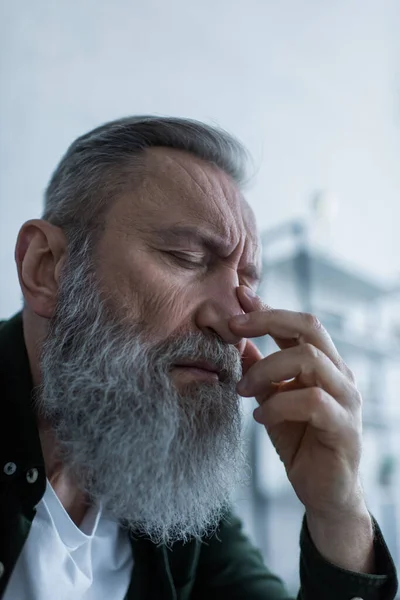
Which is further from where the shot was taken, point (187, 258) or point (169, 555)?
point (169, 555)

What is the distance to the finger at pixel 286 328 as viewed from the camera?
81 cm

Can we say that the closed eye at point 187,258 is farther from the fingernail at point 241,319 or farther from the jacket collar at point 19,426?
the jacket collar at point 19,426

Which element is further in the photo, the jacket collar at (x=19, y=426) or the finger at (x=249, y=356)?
the finger at (x=249, y=356)

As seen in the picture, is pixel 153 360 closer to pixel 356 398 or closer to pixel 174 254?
pixel 174 254

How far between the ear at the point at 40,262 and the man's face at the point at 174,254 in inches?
4.5

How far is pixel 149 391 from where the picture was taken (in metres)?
0.80

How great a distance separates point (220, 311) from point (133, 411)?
203 mm

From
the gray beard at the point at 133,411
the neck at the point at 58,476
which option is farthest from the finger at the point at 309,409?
the neck at the point at 58,476

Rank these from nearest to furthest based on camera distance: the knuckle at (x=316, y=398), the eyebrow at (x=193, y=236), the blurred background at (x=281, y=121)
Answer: the knuckle at (x=316, y=398) → the eyebrow at (x=193, y=236) → the blurred background at (x=281, y=121)

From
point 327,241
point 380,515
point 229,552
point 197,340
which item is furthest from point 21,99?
point 380,515

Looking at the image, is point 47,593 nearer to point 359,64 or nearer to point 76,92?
point 76,92

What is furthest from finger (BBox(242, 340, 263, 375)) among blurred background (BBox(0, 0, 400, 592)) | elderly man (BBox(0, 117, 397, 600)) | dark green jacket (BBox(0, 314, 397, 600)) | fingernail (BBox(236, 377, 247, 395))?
blurred background (BBox(0, 0, 400, 592))

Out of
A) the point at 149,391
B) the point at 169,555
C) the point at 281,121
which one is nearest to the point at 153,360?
the point at 149,391

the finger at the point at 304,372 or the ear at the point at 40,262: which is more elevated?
the ear at the point at 40,262
